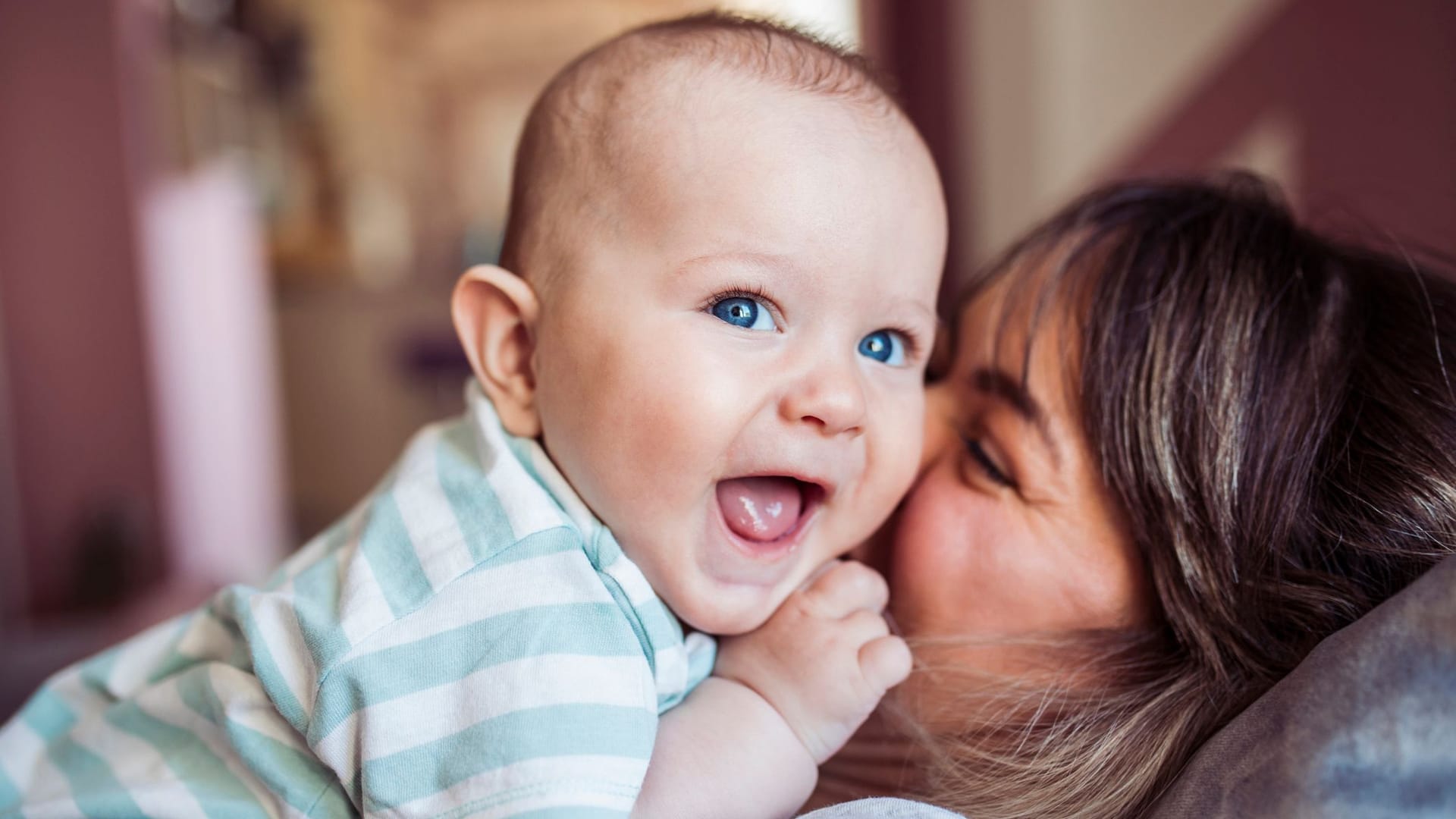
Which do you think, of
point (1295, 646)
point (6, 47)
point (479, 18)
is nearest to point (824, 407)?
point (1295, 646)

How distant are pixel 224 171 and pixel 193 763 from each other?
326 cm

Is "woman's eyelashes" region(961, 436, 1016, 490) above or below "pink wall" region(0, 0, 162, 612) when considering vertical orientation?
above

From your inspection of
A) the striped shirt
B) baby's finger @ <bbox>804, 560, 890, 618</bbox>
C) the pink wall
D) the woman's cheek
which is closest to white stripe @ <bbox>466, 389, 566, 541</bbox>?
the striped shirt

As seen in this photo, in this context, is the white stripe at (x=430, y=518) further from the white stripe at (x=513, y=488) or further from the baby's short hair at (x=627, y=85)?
the baby's short hair at (x=627, y=85)

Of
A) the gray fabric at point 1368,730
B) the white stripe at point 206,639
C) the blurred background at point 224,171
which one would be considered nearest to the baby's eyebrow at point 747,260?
the blurred background at point 224,171

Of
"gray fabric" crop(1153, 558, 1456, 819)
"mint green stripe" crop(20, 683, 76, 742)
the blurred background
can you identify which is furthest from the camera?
the blurred background

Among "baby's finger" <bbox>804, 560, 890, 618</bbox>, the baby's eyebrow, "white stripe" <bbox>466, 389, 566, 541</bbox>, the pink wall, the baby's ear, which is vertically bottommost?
the pink wall

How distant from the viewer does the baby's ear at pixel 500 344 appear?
81cm

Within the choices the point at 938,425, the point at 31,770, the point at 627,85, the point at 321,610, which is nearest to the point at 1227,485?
the point at 938,425

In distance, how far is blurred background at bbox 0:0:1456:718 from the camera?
1.67 m

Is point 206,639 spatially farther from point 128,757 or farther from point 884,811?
point 884,811

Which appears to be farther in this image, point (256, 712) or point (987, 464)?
point (987, 464)

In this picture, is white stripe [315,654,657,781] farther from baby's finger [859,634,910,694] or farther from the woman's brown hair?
the woman's brown hair

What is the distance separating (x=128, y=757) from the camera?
2.74 ft
